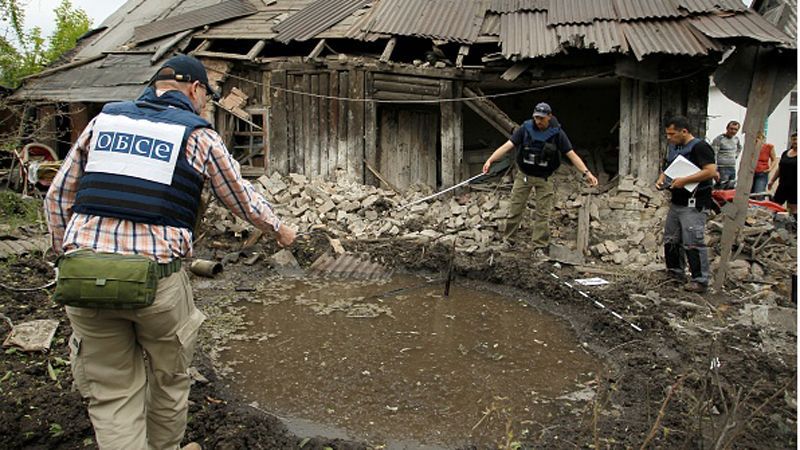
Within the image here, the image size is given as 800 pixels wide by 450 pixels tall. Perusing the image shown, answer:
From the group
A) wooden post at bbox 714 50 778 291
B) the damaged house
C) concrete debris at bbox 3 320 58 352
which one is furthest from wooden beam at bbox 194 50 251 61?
wooden post at bbox 714 50 778 291

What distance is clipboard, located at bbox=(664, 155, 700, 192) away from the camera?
6.24 meters

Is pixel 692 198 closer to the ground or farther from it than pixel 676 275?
farther from it

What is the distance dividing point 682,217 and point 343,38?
714cm

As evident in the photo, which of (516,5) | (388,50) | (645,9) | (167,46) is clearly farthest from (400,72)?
(167,46)

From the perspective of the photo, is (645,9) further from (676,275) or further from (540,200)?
(676,275)

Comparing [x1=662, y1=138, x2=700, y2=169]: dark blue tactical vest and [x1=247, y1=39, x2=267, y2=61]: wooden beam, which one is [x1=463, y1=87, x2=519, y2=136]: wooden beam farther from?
[x1=662, y1=138, x2=700, y2=169]: dark blue tactical vest

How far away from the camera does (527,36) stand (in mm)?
10117

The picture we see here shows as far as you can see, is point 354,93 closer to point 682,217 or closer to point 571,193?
point 571,193

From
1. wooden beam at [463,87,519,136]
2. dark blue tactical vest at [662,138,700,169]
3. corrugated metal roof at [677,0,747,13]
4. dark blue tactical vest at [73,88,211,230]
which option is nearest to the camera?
dark blue tactical vest at [73,88,211,230]

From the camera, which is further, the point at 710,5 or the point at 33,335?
the point at 710,5

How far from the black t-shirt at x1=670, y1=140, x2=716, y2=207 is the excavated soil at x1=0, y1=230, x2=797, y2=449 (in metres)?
1.01

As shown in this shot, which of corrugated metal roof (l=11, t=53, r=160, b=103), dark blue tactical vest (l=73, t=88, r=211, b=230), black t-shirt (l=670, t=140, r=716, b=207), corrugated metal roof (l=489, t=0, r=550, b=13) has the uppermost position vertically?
corrugated metal roof (l=489, t=0, r=550, b=13)

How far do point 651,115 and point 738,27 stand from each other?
186 centimetres

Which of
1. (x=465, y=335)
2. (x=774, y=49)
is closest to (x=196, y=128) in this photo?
(x=465, y=335)
